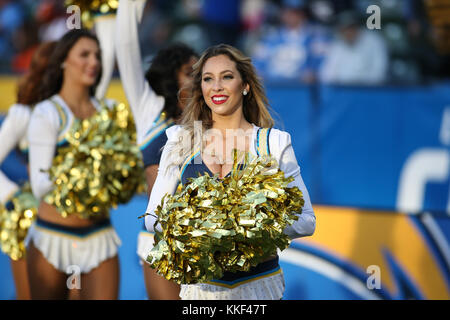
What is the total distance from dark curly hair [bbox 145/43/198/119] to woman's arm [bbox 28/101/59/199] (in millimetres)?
645

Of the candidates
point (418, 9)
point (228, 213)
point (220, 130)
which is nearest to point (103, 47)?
point (220, 130)

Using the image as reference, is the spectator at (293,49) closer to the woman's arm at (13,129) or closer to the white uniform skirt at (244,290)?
the woman's arm at (13,129)

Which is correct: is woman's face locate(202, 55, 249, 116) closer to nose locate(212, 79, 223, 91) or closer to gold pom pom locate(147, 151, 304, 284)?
nose locate(212, 79, 223, 91)

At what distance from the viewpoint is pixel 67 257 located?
14.4 feet

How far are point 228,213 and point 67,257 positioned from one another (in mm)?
1794

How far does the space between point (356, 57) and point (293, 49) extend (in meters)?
0.74

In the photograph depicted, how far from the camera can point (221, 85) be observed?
10.2 feet

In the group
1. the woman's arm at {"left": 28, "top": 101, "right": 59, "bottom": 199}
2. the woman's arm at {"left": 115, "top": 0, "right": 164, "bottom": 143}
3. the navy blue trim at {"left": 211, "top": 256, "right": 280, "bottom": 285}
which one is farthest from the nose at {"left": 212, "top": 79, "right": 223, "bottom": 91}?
the woman's arm at {"left": 28, "top": 101, "right": 59, "bottom": 199}

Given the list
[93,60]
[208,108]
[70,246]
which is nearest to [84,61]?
[93,60]

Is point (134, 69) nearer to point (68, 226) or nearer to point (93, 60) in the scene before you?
point (93, 60)

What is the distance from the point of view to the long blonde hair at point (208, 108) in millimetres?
3152

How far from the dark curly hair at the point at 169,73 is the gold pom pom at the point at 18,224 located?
1185 millimetres

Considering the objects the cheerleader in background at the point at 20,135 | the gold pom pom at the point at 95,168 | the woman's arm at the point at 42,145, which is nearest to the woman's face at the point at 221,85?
the gold pom pom at the point at 95,168
